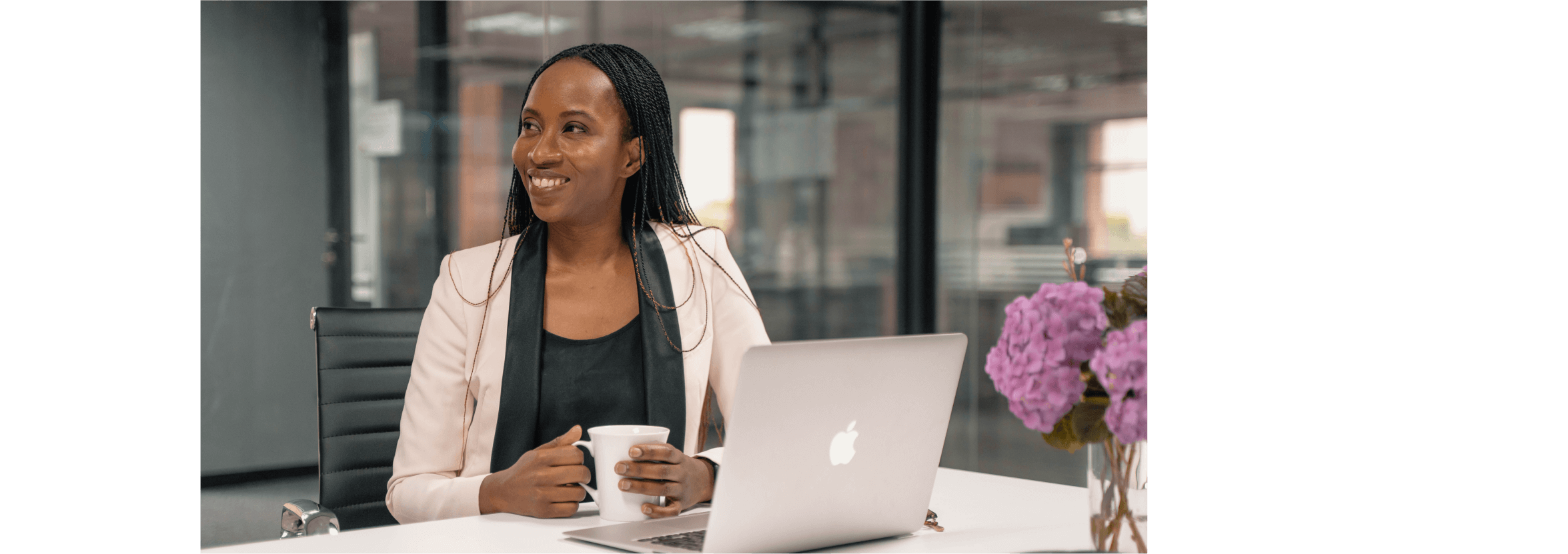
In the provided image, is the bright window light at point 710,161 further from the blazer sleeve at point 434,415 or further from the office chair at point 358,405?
the blazer sleeve at point 434,415

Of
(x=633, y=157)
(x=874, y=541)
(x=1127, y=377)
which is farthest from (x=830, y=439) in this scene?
(x=633, y=157)

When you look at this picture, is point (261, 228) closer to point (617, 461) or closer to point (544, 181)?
point (544, 181)

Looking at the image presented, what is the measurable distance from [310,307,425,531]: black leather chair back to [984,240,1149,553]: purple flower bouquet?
4.21 ft

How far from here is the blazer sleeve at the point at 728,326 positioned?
6.22 feet

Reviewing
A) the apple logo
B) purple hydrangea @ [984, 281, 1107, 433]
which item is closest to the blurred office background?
the apple logo

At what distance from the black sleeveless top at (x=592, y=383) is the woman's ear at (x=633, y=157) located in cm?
22

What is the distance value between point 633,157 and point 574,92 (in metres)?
0.14

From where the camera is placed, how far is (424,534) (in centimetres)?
144

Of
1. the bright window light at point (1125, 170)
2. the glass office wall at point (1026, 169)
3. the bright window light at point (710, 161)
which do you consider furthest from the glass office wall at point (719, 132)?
the bright window light at point (1125, 170)

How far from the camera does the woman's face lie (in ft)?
5.65

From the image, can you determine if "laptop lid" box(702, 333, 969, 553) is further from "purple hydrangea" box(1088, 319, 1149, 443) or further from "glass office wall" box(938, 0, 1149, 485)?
"glass office wall" box(938, 0, 1149, 485)

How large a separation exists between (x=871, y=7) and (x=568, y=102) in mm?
3767
